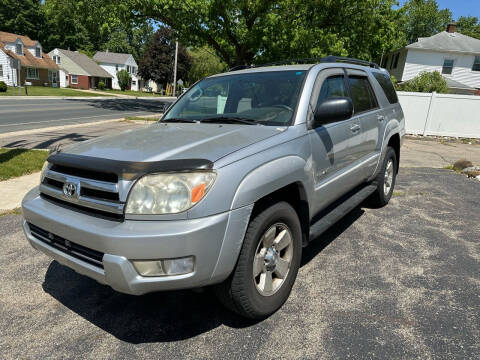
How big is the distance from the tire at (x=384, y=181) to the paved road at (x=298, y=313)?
1.06 meters

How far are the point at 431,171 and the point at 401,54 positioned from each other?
27.7 m

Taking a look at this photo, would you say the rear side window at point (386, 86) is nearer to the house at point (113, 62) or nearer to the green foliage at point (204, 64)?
the green foliage at point (204, 64)

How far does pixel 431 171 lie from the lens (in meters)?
A: 8.54

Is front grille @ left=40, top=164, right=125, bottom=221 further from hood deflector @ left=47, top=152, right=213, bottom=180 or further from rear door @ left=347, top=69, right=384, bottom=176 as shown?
rear door @ left=347, top=69, right=384, bottom=176

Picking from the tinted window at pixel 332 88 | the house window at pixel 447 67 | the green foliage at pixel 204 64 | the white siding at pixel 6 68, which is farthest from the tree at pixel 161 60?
the tinted window at pixel 332 88

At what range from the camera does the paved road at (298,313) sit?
244 centimetres

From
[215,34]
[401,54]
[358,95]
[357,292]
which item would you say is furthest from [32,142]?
[401,54]

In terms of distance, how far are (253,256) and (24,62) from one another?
2121 inches

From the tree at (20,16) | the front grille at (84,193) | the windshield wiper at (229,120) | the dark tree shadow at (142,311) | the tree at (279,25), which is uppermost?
the tree at (20,16)

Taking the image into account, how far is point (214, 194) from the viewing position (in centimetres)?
218

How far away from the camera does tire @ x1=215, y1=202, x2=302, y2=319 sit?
7.90 ft

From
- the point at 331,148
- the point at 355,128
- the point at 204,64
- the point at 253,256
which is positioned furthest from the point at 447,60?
the point at 253,256

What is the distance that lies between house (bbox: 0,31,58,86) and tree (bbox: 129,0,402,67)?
34265 mm

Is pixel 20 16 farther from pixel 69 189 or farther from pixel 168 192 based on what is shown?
pixel 168 192
